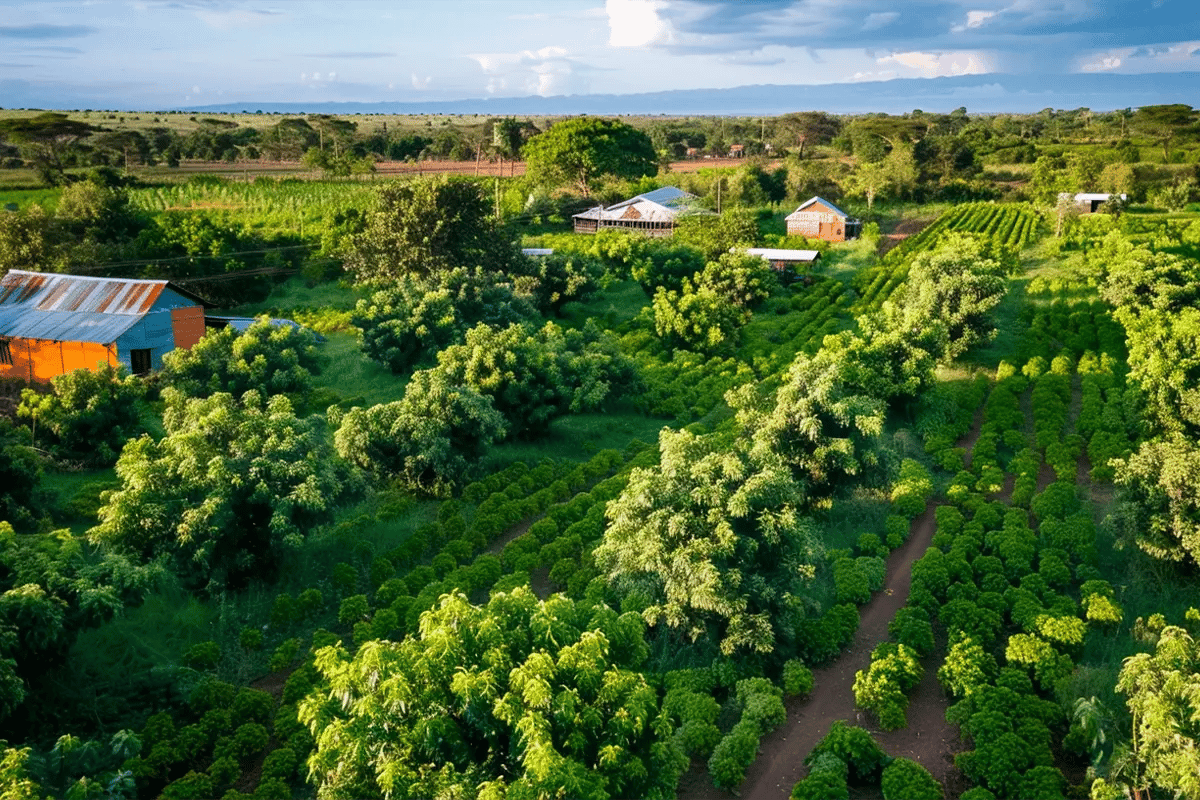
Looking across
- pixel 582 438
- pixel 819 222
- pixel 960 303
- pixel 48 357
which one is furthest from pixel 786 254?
pixel 48 357

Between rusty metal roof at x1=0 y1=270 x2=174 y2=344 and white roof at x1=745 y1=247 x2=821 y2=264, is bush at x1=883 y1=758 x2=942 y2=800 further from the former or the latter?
white roof at x1=745 y1=247 x2=821 y2=264

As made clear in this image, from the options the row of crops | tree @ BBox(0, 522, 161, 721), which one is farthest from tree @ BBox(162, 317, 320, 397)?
the row of crops

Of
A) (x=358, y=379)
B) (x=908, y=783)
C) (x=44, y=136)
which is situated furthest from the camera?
(x=44, y=136)

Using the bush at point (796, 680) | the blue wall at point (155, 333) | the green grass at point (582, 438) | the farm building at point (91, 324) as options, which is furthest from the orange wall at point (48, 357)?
the bush at point (796, 680)

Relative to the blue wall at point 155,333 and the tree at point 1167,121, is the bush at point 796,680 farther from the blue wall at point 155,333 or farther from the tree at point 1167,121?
the tree at point 1167,121

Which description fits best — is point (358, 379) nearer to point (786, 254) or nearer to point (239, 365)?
point (239, 365)

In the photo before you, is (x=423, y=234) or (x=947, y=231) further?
(x=947, y=231)

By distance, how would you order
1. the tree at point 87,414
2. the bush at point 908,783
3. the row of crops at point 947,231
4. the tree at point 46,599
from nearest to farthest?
1. the bush at point 908,783
2. the tree at point 46,599
3. the tree at point 87,414
4. the row of crops at point 947,231
